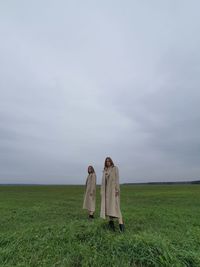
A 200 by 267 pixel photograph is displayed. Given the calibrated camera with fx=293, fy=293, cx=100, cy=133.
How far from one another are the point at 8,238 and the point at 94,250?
2579 millimetres

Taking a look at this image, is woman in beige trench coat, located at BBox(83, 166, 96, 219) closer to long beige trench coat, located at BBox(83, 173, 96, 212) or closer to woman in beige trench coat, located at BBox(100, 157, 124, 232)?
long beige trench coat, located at BBox(83, 173, 96, 212)

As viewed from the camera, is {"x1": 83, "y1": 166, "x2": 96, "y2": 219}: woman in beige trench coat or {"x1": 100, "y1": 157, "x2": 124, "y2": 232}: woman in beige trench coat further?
{"x1": 83, "y1": 166, "x2": 96, "y2": 219}: woman in beige trench coat

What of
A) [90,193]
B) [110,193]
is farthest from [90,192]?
[110,193]

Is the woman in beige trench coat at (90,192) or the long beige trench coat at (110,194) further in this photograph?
the woman in beige trench coat at (90,192)

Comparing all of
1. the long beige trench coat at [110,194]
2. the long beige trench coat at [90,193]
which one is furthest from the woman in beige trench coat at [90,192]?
the long beige trench coat at [110,194]

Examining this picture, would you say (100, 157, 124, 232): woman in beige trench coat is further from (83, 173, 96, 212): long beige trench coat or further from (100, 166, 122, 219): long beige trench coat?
(83, 173, 96, 212): long beige trench coat

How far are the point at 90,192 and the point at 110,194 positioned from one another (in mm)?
3995

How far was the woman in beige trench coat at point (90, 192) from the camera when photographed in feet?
45.2

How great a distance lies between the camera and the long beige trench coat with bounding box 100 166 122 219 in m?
10.1

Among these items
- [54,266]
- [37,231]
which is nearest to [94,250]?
[54,266]

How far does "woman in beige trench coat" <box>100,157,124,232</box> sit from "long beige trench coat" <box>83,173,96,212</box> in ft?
11.3

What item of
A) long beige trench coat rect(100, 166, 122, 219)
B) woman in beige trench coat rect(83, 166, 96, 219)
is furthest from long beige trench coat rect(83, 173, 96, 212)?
long beige trench coat rect(100, 166, 122, 219)

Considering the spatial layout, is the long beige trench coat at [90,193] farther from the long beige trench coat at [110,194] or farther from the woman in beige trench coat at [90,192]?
the long beige trench coat at [110,194]

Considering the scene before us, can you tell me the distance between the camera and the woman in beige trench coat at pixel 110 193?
10055 millimetres
